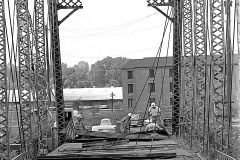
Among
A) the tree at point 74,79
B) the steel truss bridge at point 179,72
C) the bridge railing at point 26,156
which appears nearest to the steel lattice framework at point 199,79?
the steel truss bridge at point 179,72

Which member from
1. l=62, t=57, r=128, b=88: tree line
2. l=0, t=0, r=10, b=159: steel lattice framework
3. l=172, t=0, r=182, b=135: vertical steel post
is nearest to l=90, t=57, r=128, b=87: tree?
l=62, t=57, r=128, b=88: tree line

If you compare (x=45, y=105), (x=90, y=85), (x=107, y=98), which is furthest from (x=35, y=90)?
(x=90, y=85)

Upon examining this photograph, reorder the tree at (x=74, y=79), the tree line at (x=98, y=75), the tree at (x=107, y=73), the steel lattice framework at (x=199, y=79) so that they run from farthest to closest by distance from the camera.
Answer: the tree at (x=107, y=73)
the tree line at (x=98, y=75)
the tree at (x=74, y=79)
the steel lattice framework at (x=199, y=79)

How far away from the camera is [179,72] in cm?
2275

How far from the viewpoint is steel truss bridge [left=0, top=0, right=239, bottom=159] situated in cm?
1373

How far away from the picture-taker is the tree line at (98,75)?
11138 centimetres

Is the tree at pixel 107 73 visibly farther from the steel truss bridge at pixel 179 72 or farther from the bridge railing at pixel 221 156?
the bridge railing at pixel 221 156

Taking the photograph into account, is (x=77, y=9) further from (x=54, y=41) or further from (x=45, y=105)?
(x=45, y=105)

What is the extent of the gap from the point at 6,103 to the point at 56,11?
11.5m

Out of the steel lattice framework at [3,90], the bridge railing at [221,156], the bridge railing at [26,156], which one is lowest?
the bridge railing at [26,156]

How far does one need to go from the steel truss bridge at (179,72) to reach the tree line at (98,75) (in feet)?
282

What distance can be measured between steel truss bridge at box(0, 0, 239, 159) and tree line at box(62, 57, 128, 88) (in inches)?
3390

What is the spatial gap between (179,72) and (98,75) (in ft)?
316

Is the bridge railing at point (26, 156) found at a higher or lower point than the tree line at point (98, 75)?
lower
